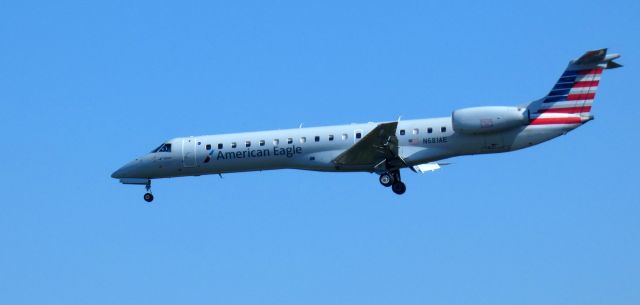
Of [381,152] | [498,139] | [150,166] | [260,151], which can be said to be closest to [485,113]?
[498,139]

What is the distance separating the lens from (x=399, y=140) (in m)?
48.6

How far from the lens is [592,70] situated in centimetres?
4725

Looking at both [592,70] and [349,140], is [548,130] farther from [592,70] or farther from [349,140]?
[349,140]

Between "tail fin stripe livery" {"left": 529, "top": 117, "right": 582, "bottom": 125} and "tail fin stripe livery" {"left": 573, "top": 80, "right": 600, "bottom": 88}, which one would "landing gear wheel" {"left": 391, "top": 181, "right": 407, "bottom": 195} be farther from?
"tail fin stripe livery" {"left": 573, "top": 80, "right": 600, "bottom": 88}

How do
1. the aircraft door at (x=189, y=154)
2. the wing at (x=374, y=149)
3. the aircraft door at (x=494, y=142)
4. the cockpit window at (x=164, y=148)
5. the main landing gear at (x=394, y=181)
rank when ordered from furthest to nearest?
the cockpit window at (x=164, y=148)
the aircraft door at (x=189, y=154)
the main landing gear at (x=394, y=181)
the aircraft door at (x=494, y=142)
the wing at (x=374, y=149)

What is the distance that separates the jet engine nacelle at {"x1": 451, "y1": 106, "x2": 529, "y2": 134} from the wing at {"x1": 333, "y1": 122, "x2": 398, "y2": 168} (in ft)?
8.12

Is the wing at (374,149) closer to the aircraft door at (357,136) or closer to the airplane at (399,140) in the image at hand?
the airplane at (399,140)

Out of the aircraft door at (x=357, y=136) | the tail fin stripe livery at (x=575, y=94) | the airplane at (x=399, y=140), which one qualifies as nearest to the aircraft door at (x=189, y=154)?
the airplane at (x=399, y=140)

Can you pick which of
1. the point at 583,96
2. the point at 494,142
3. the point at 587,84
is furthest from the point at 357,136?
the point at 587,84

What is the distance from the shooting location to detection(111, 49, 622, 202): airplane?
47344mm

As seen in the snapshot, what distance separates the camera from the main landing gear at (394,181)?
49188 millimetres

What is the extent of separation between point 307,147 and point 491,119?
23.0 feet

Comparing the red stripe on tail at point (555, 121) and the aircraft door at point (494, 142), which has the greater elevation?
the red stripe on tail at point (555, 121)

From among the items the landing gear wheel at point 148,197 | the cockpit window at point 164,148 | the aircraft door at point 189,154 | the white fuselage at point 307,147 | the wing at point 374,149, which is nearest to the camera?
the wing at point 374,149
